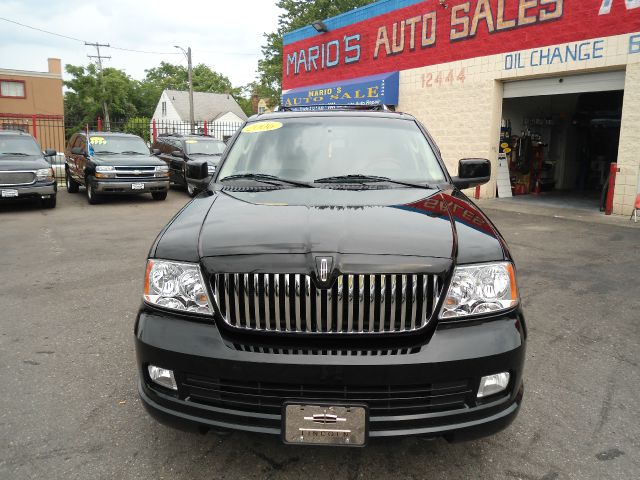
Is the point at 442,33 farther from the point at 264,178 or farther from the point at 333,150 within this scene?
the point at 264,178

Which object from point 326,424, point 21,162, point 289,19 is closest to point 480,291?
point 326,424

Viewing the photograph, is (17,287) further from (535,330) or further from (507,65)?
A: (507,65)

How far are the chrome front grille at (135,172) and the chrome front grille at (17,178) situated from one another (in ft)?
6.38

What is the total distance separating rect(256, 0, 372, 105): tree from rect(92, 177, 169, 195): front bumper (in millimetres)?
27670

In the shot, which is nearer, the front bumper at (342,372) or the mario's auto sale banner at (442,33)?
the front bumper at (342,372)

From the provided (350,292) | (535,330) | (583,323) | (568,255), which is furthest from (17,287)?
(568,255)

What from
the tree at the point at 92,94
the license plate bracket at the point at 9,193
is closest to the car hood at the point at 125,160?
the license plate bracket at the point at 9,193

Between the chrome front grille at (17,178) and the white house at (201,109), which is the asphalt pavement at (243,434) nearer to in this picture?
the chrome front grille at (17,178)

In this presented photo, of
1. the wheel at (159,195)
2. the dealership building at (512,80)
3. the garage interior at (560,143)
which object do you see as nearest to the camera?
the dealership building at (512,80)

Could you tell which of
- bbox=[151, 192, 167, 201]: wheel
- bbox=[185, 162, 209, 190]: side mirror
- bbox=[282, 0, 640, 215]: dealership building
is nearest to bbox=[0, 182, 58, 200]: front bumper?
bbox=[151, 192, 167, 201]: wheel

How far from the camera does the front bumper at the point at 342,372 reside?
→ 82.0 inches

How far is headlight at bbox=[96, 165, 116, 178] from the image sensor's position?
41.7ft

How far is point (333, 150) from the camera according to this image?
368 centimetres

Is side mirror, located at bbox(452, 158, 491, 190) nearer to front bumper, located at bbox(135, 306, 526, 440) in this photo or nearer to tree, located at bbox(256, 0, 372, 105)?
front bumper, located at bbox(135, 306, 526, 440)
